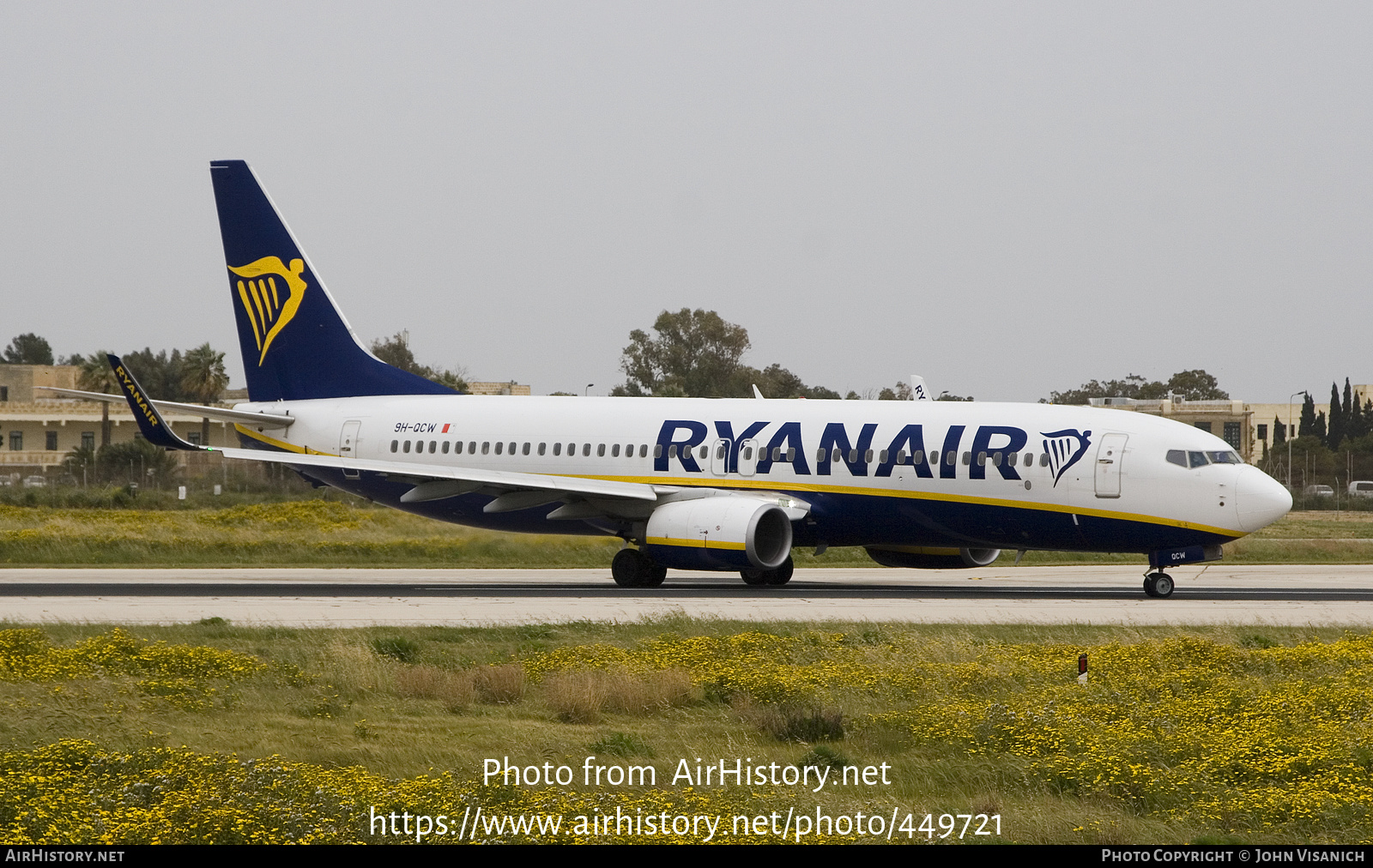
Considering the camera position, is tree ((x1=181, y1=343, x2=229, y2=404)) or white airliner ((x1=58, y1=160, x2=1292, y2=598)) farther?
tree ((x1=181, y1=343, x2=229, y2=404))

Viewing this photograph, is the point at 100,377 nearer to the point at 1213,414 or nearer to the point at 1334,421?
the point at 1213,414

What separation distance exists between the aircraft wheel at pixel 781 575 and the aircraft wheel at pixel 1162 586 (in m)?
7.35

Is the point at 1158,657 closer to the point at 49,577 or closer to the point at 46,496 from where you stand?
the point at 49,577

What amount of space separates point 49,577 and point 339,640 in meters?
16.1

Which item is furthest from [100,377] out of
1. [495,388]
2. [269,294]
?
[269,294]

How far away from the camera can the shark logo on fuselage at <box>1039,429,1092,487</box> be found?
28906mm

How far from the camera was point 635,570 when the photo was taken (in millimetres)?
32375

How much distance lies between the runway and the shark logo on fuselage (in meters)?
2.42

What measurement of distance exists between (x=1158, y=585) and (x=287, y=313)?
2153 centimetres

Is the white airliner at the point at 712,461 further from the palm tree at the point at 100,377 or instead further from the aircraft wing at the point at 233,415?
the palm tree at the point at 100,377

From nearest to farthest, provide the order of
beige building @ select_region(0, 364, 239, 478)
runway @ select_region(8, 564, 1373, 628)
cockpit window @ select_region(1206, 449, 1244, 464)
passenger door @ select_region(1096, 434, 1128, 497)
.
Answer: runway @ select_region(8, 564, 1373, 628) → cockpit window @ select_region(1206, 449, 1244, 464) → passenger door @ select_region(1096, 434, 1128, 497) → beige building @ select_region(0, 364, 239, 478)

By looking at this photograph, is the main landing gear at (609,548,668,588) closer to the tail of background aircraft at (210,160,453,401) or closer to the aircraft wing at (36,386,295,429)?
the tail of background aircraft at (210,160,453,401)

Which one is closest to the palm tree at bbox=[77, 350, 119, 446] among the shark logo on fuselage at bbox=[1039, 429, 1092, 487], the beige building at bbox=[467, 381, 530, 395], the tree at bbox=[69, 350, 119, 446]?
the tree at bbox=[69, 350, 119, 446]

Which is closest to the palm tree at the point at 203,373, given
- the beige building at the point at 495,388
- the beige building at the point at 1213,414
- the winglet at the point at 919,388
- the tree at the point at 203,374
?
the tree at the point at 203,374
